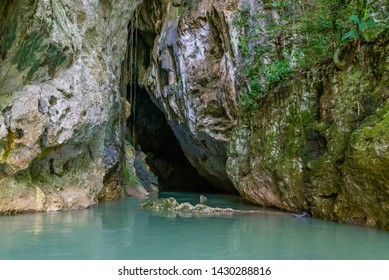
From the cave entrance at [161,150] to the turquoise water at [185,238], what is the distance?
14704 mm

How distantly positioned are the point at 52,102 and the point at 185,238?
4.93 meters

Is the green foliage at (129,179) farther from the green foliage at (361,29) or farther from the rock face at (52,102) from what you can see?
the green foliage at (361,29)

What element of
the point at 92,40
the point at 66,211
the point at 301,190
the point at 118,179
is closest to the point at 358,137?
the point at 301,190

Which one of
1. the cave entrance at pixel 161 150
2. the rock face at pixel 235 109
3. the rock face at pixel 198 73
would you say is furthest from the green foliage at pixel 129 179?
the cave entrance at pixel 161 150

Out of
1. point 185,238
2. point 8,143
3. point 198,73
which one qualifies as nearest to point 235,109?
point 198,73

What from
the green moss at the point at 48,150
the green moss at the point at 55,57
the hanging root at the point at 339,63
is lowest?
the green moss at the point at 48,150

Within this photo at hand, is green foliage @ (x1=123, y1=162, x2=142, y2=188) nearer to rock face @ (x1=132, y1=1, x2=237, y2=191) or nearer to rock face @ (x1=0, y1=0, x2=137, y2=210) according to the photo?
rock face @ (x1=132, y1=1, x2=237, y2=191)

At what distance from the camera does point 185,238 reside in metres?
5.26

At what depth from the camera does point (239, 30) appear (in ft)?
42.2

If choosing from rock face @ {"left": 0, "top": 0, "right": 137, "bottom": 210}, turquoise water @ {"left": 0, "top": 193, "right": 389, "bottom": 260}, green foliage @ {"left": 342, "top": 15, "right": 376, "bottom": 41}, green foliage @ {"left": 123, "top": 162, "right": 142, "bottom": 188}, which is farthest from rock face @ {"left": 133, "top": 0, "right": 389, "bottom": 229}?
rock face @ {"left": 0, "top": 0, "right": 137, "bottom": 210}

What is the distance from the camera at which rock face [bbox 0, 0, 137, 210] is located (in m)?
Answer: 7.77

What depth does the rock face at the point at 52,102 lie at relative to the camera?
25.5 ft

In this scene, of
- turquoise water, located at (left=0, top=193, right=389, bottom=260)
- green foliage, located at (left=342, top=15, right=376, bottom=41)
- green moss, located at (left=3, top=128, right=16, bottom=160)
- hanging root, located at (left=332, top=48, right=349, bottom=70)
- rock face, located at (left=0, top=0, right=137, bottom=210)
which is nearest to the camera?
turquoise water, located at (left=0, top=193, right=389, bottom=260)

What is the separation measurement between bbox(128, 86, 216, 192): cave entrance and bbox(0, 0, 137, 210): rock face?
10736 millimetres
